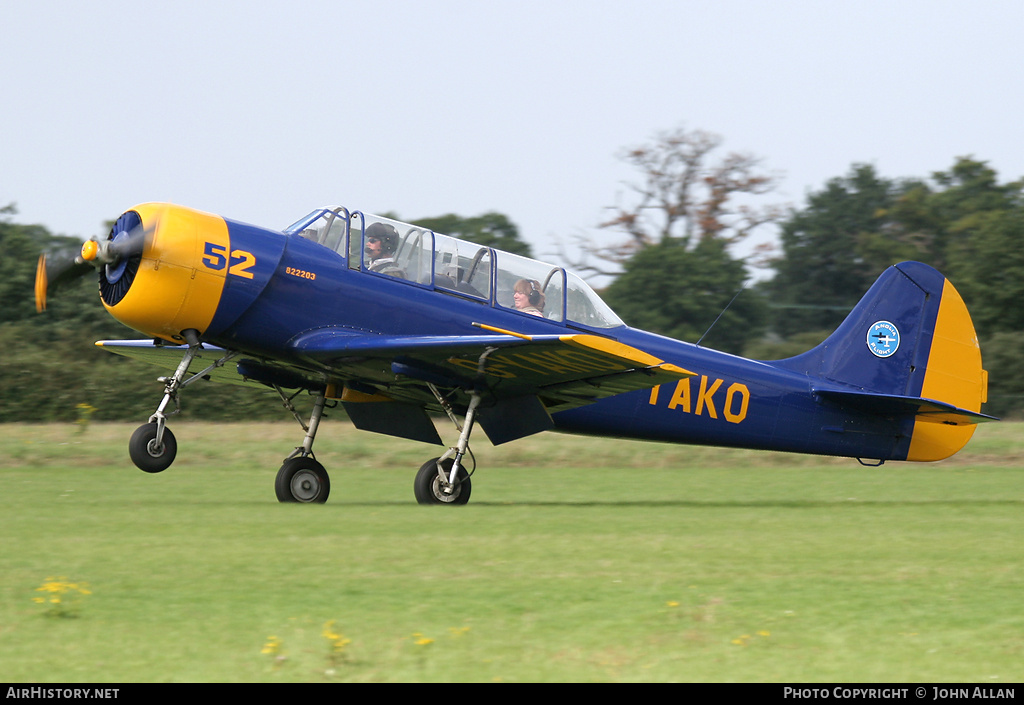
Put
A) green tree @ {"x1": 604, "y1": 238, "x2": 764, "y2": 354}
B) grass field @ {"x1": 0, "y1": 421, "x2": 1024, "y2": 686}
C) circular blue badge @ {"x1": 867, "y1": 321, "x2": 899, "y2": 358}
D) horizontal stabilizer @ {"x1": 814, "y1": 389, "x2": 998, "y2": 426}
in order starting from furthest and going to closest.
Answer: green tree @ {"x1": 604, "y1": 238, "x2": 764, "y2": 354}, circular blue badge @ {"x1": 867, "y1": 321, "x2": 899, "y2": 358}, horizontal stabilizer @ {"x1": 814, "y1": 389, "x2": 998, "y2": 426}, grass field @ {"x1": 0, "y1": 421, "x2": 1024, "y2": 686}

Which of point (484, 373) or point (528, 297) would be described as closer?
point (484, 373)

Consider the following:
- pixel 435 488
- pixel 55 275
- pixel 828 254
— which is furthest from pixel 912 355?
pixel 828 254


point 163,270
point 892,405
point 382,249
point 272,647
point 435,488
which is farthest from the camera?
point 892,405

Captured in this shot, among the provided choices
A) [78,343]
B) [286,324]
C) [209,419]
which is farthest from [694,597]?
Result: [78,343]

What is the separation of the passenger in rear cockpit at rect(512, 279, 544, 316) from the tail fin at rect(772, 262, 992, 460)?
3.27 m

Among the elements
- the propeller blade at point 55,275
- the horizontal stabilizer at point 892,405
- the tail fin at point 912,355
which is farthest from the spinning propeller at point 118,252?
the horizontal stabilizer at point 892,405

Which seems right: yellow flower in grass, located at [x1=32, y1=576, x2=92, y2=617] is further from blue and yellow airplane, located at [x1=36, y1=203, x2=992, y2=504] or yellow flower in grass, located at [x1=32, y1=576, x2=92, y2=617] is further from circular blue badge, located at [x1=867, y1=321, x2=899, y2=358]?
circular blue badge, located at [x1=867, y1=321, x2=899, y2=358]

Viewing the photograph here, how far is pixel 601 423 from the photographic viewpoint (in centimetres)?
1262

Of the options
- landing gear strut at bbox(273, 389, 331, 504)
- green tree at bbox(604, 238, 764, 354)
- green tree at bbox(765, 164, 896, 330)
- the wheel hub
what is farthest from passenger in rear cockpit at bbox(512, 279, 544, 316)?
green tree at bbox(765, 164, 896, 330)

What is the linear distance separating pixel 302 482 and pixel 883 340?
273 inches

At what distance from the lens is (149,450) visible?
33.2ft

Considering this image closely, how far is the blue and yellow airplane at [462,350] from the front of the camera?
10.3 m

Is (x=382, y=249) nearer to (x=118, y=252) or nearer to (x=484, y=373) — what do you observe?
(x=484, y=373)

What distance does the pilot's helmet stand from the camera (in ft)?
36.6
